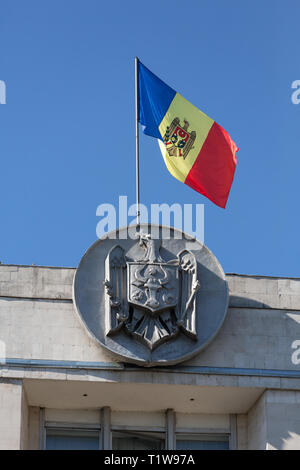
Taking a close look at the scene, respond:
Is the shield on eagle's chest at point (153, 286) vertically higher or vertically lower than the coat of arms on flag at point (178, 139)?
lower

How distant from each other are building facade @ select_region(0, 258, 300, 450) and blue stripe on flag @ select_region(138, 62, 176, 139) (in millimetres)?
5018

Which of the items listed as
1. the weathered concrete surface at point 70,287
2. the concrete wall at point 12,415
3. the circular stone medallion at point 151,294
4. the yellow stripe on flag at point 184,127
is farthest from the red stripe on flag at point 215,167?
the concrete wall at point 12,415

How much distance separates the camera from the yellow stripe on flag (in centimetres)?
4025

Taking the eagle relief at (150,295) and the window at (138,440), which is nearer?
the eagle relief at (150,295)

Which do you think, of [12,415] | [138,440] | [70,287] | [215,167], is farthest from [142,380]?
[215,167]

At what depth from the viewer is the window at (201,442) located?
1533 inches

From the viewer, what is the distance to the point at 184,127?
40844mm

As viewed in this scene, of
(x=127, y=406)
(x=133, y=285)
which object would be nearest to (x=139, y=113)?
(x=133, y=285)

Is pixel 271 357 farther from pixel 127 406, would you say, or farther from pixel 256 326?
pixel 127 406

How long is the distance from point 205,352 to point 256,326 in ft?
5.29

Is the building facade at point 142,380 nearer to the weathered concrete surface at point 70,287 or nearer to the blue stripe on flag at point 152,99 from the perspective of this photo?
the weathered concrete surface at point 70,287

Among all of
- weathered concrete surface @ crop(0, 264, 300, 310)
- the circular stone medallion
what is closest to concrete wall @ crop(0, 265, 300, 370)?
weathered concrete surface @ crop(0, 264, 300, 310)

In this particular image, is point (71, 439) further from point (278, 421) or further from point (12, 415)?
point (278, 421)

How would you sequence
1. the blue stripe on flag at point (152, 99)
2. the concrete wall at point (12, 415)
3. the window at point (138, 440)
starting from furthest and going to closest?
the blue stripe on flag at point (152, 99) < the window at point (138, 440) < the concrete wall at point (12, 415)
